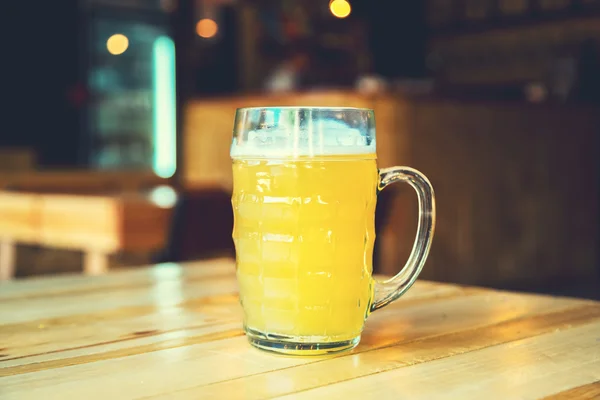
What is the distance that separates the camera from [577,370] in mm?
586

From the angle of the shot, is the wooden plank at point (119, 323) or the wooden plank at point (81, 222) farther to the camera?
the wooden plank at point (81, 222)

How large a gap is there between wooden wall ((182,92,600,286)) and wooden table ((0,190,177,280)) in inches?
65.6

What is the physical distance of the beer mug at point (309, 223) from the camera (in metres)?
0.65

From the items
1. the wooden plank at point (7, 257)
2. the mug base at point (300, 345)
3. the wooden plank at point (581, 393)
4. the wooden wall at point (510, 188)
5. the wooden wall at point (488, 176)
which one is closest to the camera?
the wooden plank at point (581, 393)

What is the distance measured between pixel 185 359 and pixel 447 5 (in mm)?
6244

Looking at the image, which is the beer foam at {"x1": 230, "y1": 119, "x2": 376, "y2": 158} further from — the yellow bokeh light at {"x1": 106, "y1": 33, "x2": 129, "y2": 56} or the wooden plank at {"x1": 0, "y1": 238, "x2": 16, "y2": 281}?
the yellow bokeh light at {"x1": 106, "y1": 33, "x2": 129, "y2": 56}

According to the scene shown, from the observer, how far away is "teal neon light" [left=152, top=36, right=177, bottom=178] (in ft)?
29.0

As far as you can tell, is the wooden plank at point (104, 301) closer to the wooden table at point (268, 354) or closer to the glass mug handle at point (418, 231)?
the wooden table at point (268, 354)

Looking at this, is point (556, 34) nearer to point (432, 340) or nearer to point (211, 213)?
point (211, 213)

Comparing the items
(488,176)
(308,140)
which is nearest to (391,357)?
(308,140)

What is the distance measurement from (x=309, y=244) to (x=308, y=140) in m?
0.08

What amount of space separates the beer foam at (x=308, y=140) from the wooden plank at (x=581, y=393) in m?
0.24

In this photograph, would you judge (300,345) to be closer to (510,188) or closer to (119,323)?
(119,323)

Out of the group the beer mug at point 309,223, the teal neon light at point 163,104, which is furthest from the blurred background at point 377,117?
the beer mug at point 309,223
